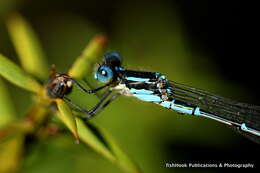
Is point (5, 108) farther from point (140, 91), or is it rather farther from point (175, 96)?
point (175, 96)

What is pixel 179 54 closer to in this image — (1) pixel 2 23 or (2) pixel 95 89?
(2) pixel 95 89

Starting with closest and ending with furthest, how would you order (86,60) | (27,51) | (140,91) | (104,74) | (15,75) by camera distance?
(15,75) → (86,60) → (27,51) → (104,74) → (140,91)

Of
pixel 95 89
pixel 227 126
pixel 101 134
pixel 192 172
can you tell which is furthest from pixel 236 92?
pixel 101 134

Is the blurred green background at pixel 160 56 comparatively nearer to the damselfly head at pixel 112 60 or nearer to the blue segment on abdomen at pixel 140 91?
the blue segment on abdomen at pixel 140 91

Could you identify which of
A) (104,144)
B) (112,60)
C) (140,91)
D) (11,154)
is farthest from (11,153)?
(140,91)

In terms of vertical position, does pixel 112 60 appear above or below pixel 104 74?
above

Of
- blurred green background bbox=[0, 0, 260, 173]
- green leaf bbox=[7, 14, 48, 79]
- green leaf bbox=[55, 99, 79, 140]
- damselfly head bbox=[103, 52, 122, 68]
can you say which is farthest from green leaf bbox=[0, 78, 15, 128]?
green leaf bbox=[55, 99, 79, 140]
